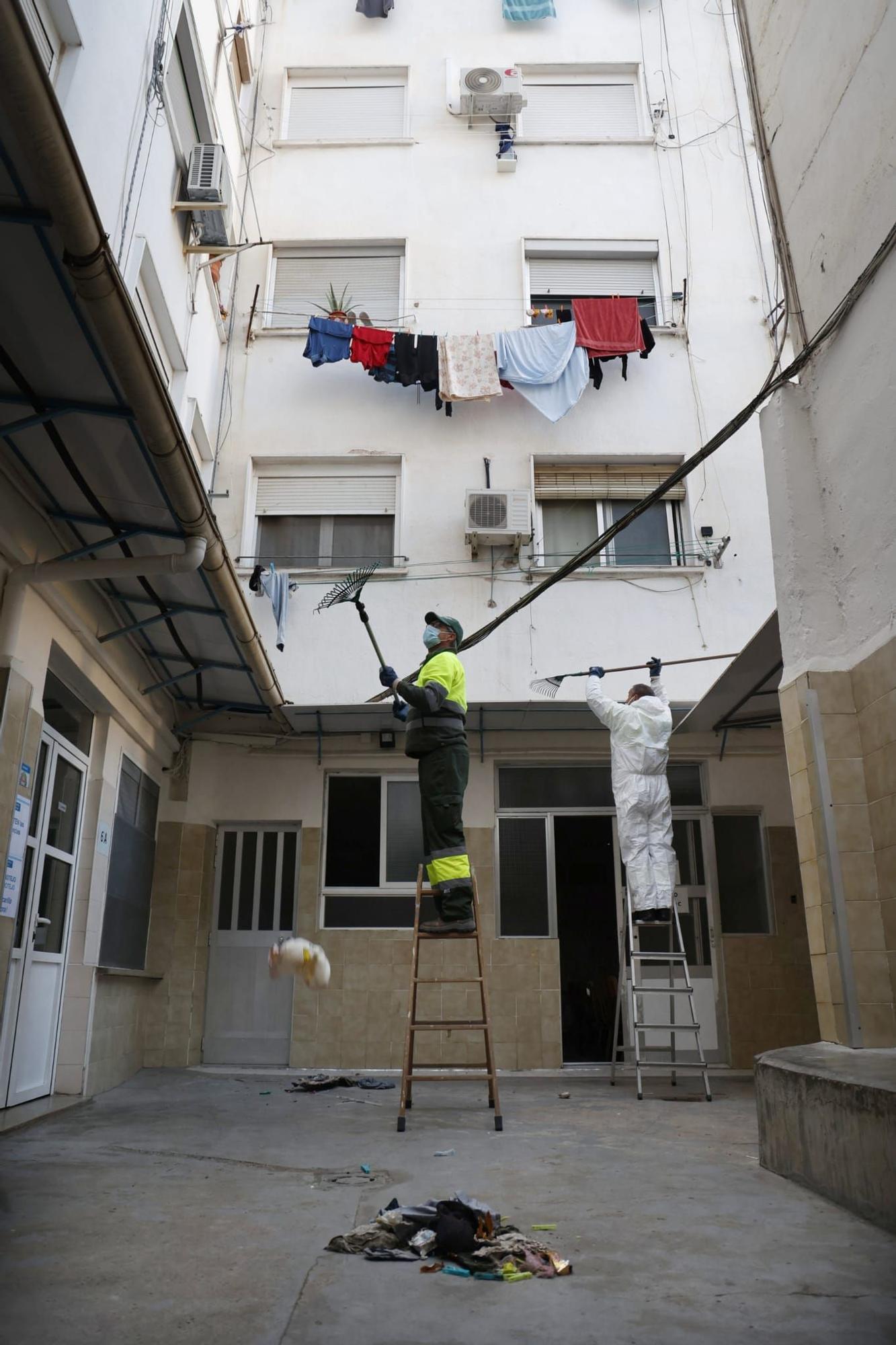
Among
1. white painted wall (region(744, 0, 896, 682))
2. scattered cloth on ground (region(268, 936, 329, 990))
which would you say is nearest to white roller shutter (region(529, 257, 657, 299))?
white painted wall (region(744, 0, 896, 682))

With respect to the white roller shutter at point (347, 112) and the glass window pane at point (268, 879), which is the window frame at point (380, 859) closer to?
the glass window pane at point (268, 879)

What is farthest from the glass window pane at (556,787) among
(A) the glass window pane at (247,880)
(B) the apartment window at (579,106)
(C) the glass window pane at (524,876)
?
(B) the apartment window at (579,106)

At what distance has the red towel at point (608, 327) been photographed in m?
11.0

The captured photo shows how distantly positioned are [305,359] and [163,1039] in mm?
7242

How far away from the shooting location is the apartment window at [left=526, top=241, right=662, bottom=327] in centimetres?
1178

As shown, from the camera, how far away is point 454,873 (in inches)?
250

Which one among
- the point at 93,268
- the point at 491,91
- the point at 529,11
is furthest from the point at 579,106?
the point at 93,268

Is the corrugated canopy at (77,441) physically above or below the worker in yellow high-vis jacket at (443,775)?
above

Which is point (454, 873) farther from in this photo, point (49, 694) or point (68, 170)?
point (68, 170)

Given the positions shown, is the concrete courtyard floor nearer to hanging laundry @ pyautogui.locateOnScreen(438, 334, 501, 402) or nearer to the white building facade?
the white building facade

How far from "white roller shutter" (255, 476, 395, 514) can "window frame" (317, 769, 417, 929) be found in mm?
2802

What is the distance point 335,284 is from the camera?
11891mm

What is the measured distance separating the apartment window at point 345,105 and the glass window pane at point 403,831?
8008mm

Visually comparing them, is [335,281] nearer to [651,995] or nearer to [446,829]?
[446,829]
